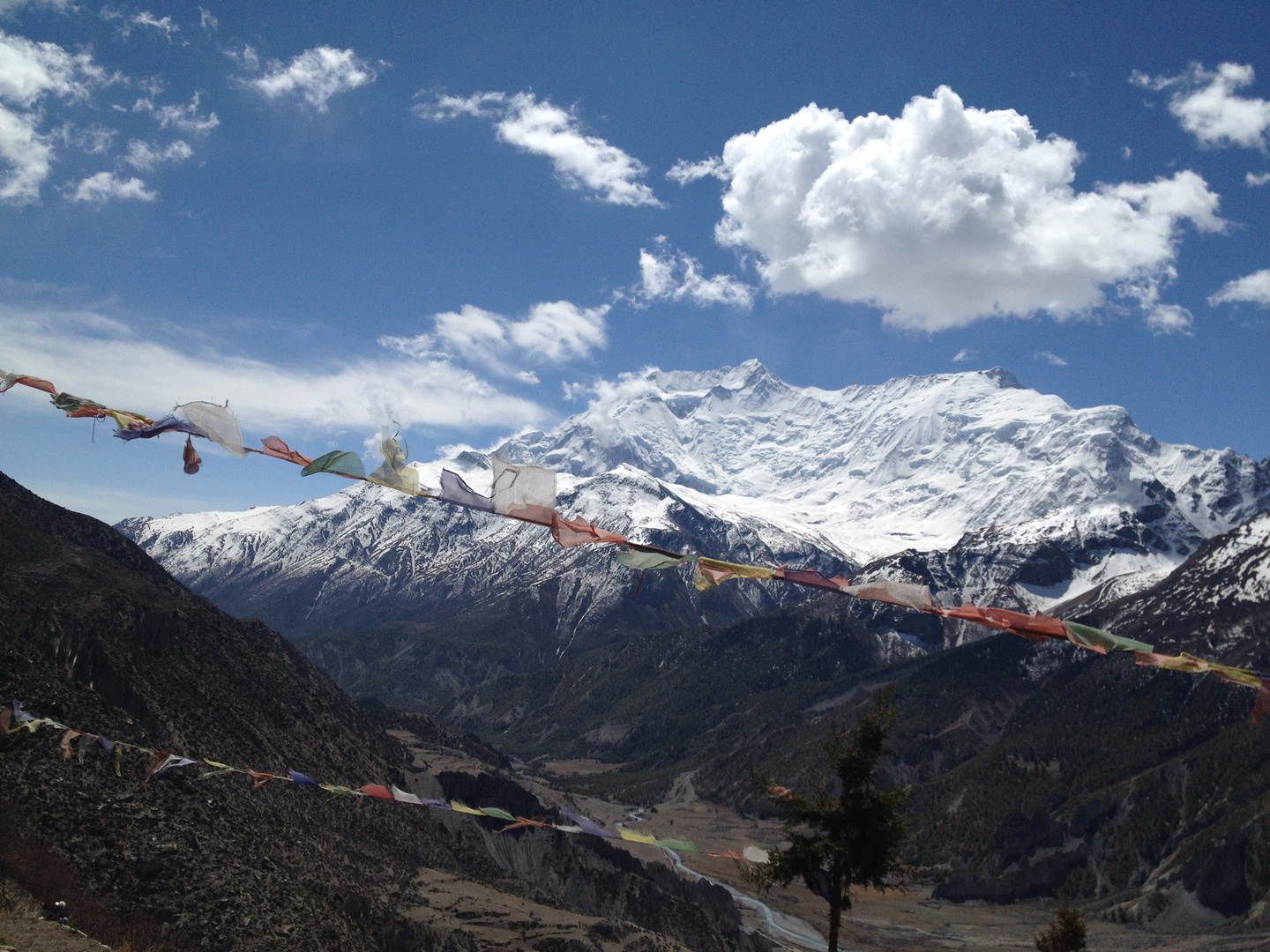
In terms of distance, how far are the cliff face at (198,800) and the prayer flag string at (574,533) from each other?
1797cm

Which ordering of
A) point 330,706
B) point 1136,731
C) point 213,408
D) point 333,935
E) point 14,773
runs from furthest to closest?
point 1136,731 < point 330,706 < point 333,935 < point 14,773 < point 213,408

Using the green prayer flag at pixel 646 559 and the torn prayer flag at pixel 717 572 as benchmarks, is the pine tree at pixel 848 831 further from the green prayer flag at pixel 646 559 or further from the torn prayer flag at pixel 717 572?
the green prayer flag at pixel 646 559

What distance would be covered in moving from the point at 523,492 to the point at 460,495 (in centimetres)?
137

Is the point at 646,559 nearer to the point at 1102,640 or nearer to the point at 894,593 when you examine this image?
the point at 894,593

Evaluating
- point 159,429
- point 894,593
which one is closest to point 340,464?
point 159,429

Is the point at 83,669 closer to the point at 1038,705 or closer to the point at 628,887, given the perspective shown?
the point at 628,887

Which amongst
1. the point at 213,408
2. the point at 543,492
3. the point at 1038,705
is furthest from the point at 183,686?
the point at 1038,705

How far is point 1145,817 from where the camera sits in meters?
140

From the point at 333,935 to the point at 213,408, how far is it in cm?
2671

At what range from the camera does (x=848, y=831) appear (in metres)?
18.5

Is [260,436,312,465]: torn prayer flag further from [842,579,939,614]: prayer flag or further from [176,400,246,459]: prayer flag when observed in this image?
[842,579,939,614]: prayer flag

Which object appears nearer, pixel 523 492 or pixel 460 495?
pixel 523 492

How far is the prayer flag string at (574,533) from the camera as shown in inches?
560

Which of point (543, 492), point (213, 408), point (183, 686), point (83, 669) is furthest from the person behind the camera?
point (183, 686)
